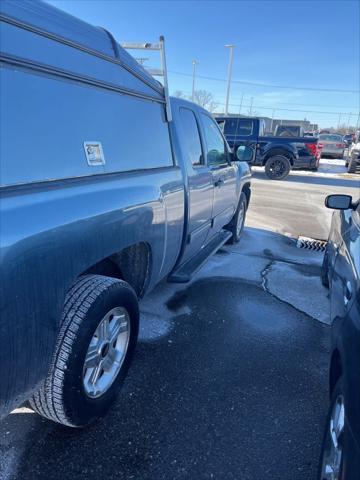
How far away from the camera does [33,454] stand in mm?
1938

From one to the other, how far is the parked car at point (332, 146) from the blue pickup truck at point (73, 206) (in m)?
24.8

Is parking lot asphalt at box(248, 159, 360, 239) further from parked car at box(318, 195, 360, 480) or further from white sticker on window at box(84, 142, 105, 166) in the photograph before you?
white sticker on window at box(84, 142, 105, 166)

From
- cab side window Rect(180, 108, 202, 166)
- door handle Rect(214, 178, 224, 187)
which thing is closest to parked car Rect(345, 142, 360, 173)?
door handle Rect(214, 178, 224, 187)

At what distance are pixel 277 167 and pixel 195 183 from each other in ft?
38.5

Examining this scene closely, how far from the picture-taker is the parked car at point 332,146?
24.7 metres

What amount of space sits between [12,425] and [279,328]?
94.2 inches

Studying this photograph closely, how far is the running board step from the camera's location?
11.0 ft

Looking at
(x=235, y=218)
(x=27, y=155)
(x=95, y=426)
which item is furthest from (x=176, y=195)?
(x=235, y=218)

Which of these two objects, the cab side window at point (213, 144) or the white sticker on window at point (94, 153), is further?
the cab side window at point (213, 144)

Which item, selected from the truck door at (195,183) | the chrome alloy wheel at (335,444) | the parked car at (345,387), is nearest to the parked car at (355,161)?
the truck door at (195,183)

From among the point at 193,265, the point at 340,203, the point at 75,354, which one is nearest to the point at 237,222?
the point at 193,265

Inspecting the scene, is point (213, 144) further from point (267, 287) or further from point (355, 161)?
point (355, 161)

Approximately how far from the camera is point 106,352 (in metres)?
2.23

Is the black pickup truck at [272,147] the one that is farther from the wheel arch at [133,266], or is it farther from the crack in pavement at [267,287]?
the wheel arch at [133,266]
